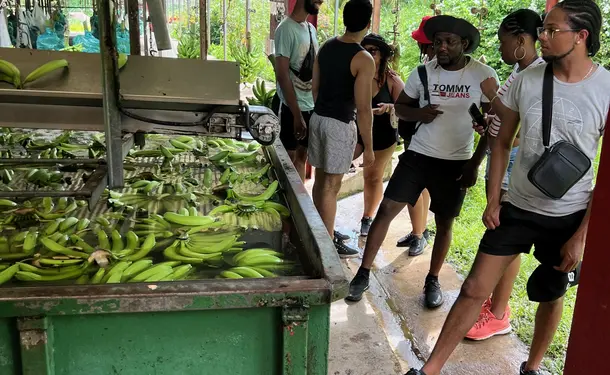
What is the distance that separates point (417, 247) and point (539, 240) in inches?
84.7

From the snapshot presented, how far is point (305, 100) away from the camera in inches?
191

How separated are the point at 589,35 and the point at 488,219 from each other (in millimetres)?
997

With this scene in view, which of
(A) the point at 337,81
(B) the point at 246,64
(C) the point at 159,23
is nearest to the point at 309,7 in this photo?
(A) the point at 337,81

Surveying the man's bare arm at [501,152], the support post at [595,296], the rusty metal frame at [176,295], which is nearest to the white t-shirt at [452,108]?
the man's bare arm at [501,152]

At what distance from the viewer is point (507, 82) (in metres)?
3.18

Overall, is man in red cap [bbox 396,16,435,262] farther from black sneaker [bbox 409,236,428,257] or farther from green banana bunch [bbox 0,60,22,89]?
green banana bunch [bbox 0,60,22,89]

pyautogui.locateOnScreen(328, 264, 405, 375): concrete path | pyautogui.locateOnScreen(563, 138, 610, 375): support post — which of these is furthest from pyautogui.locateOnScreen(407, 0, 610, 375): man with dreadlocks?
pyautogui.locateOnScreen(563, 138, 610, 375): support post

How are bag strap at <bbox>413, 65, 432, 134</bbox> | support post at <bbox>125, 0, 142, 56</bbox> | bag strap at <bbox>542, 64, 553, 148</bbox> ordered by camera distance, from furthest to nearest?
1. support post at <bbox>125, 0, 142, 56</bbox>
2. bag strap at <bbox>413, 65, 432, 134</bbox>
3. bag strap at <bbox>542, 64, 553, 148</bbox>

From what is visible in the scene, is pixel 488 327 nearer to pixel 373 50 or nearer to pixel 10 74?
pixel 373 50

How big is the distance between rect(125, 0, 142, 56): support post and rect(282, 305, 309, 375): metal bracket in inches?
114

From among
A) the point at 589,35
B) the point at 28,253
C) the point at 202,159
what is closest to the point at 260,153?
the point at 202,159

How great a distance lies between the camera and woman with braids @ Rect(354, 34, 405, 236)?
183 inches

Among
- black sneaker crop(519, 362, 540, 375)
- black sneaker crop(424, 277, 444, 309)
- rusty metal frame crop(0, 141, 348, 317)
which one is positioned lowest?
black sneaker crop(424, 277, 444, 309)

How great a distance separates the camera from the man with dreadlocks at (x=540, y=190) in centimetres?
241
